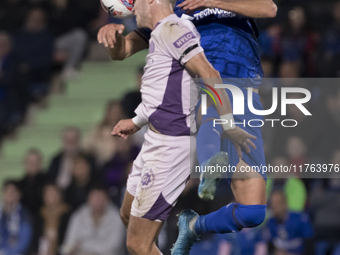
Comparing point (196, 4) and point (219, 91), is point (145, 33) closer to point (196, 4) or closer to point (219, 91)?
point (196, 4)

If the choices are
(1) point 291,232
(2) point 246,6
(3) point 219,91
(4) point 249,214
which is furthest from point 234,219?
(1) point 291,232

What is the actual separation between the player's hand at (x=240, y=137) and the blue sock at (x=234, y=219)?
0.38 metres

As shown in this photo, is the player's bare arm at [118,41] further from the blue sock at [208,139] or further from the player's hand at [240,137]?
the player's hand at [240,137]

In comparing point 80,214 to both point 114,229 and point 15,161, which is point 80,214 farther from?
point 15,161

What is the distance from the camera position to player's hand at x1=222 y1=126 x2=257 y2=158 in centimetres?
312

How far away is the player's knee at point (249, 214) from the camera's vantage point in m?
3.33

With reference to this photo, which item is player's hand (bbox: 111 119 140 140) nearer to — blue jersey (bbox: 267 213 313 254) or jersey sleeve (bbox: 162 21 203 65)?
jersey sleeve (bbox: 162 21 203 65)

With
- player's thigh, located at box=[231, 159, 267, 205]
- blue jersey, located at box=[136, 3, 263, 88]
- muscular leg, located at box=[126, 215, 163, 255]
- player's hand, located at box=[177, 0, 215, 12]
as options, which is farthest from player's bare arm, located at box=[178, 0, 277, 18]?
muscular leg, located at box=[126, 215, 163, 255]

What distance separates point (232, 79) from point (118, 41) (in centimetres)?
79

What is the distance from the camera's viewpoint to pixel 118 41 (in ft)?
11.8

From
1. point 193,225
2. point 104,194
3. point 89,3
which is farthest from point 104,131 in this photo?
point 193,225

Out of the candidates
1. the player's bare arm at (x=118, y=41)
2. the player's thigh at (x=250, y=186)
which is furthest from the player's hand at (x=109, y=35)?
the player's thigh at (x=250, y=186)

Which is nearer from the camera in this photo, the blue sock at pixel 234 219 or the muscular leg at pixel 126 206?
the blue sock at pixel 234 219

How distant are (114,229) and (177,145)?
361 cm
